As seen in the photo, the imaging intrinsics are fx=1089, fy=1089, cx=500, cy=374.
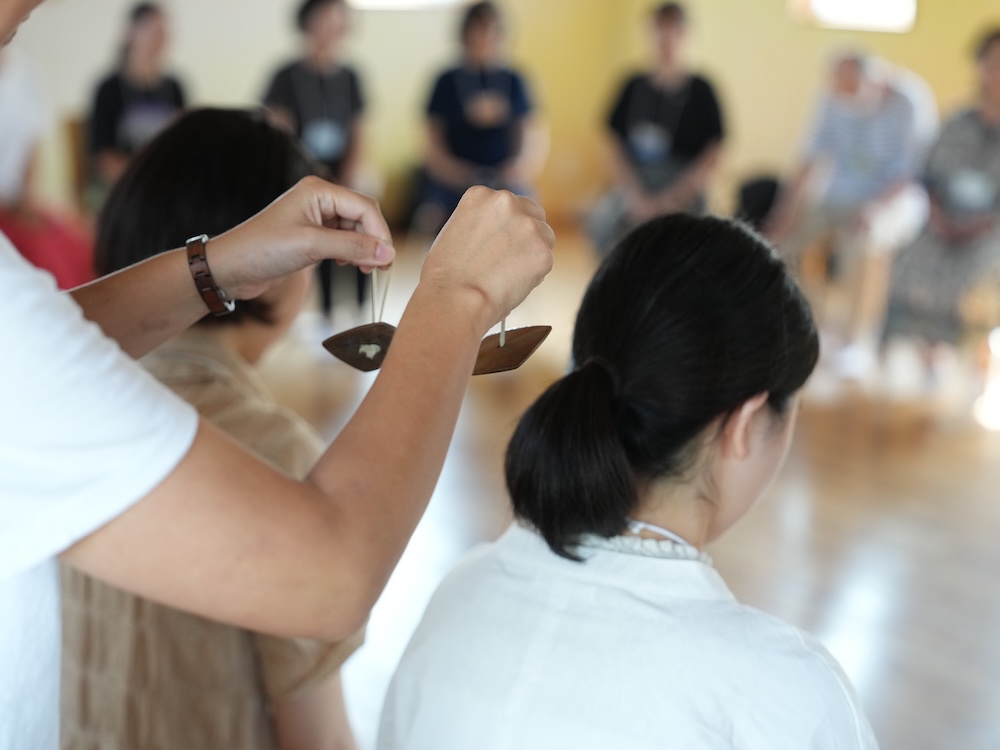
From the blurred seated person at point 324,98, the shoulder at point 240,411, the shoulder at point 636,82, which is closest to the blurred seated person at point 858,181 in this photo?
the shoulder at point 636,82

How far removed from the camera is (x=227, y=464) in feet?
1.86

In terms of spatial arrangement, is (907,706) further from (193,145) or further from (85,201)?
(85,201)

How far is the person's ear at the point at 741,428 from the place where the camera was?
3.55 ft

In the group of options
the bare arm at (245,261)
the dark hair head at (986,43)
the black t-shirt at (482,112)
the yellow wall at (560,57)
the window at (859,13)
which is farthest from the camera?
the window at (859,13)

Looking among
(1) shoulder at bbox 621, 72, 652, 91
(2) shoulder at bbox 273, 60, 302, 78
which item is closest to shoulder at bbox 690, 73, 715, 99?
(1) shoulder at bbox 621, 72, 652, 91

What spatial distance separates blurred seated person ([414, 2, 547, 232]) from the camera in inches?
202

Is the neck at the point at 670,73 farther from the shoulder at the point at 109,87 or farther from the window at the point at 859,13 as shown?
the window at the point at 859,13

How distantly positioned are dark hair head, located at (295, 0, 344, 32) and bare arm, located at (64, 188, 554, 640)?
4572 millimetres

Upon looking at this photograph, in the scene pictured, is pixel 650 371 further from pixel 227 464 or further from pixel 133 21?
pixel 133 21

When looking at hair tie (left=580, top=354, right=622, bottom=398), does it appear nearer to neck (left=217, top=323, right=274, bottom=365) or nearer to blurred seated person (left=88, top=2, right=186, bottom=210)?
neck (left=217, top=323, right=274, bottom=365)

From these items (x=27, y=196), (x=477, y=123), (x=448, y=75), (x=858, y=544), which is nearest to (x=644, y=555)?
(x=858, y=544)

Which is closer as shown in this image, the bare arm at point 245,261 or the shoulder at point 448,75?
the bare arm at point 245,261

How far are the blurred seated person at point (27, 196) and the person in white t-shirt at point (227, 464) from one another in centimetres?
366

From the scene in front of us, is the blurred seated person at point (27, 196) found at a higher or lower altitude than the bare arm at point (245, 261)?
lower
